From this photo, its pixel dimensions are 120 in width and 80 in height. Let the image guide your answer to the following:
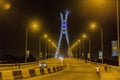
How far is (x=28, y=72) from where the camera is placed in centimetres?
3603

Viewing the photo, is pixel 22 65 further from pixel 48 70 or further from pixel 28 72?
pixel 28 72

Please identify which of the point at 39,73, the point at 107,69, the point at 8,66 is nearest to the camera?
the point at 39,73

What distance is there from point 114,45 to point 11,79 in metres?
12.1

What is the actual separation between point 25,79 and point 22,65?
43.8 metres

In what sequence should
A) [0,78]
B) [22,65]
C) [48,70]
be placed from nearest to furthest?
[0,78]
[48,70]
[22,65]

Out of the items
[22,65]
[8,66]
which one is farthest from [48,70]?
[22,65]

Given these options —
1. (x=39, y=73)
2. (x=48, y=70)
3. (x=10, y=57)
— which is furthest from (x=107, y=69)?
(x=10, y=57)

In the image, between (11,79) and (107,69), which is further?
(107,69)

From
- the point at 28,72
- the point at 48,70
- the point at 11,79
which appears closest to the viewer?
the point at 11,79

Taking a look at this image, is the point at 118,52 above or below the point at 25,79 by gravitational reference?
above

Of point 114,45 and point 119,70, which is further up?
point 114,45

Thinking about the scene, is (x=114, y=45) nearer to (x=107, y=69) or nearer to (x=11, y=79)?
(x=11, y=79)

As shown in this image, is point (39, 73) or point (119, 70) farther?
point (39, 73)

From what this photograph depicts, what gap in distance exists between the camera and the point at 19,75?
3306 centimetres
